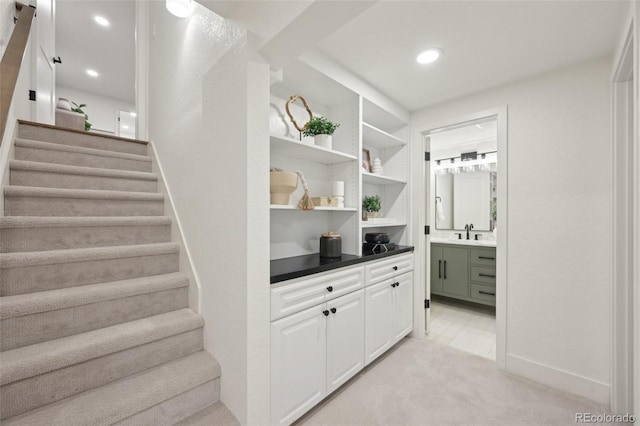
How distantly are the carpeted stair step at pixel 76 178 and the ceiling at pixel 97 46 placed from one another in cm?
290

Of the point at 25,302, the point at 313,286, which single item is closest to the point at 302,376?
the point at 313,286

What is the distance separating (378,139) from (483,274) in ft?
7.47

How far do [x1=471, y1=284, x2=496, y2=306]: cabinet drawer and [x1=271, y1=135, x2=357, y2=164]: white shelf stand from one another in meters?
2.60

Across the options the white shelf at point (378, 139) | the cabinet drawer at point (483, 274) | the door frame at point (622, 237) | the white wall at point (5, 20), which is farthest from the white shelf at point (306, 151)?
the cabinet drawer at point (483, 274)

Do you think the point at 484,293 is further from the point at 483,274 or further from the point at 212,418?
the point at 212,418

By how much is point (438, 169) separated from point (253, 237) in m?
4.01

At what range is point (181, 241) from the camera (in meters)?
1.84

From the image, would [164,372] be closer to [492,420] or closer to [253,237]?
[253,237]

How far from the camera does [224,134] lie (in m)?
1.38

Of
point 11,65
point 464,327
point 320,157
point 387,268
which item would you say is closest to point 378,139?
point 320,157

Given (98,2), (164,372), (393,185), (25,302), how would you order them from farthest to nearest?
(98,2) → (393,185) → (164,372) → (25,302)

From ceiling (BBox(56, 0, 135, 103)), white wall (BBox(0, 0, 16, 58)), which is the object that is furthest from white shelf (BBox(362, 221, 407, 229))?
ceiling (BBox(56, 0, 135, 103))

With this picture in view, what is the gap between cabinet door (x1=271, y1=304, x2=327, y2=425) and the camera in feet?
4.53

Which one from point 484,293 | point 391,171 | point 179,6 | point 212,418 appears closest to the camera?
point 212,418
